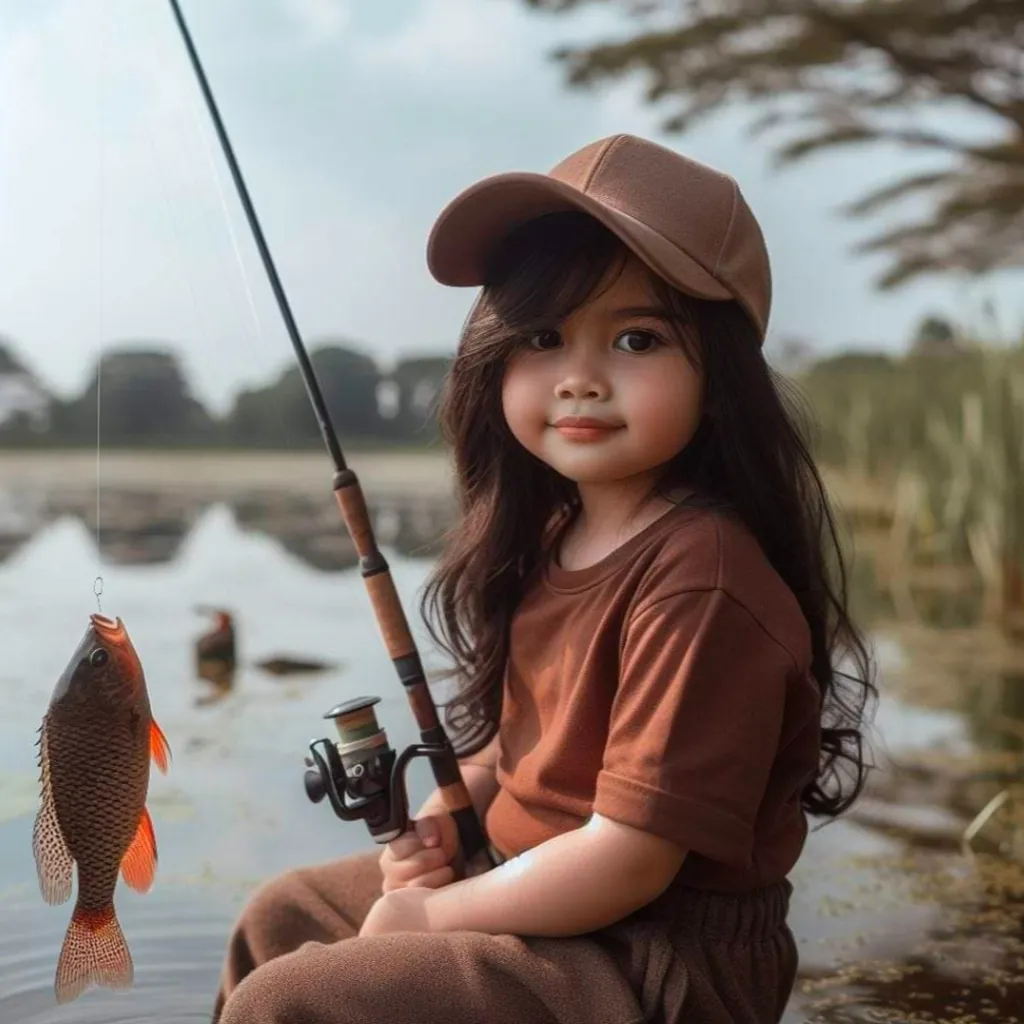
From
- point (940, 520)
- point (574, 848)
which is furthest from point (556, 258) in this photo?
point (940, 520)

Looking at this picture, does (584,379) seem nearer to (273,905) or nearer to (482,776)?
(482,776)

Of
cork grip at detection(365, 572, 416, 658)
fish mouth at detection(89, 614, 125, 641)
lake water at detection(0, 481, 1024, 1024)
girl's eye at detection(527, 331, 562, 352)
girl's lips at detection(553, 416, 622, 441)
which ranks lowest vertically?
lake water at detection(0, 481, 1024, 1024)

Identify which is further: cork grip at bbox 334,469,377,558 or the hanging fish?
cork grip at bbox 334,469,377,558

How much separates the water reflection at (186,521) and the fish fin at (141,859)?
224 cm

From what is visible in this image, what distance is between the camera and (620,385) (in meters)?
1.31

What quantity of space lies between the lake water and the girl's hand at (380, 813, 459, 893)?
0.35m

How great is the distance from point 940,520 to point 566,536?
170 inches

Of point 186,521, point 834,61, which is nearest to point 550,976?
point 186,521

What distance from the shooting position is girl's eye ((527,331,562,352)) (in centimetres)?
135

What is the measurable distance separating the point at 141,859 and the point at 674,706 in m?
0.46

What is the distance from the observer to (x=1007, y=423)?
14.4 ft

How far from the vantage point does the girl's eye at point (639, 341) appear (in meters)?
1.31

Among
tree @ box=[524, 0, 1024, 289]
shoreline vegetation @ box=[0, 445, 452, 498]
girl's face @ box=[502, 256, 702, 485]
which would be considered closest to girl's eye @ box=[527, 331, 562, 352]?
girl's face @ box=[502, 256, 702, 485]

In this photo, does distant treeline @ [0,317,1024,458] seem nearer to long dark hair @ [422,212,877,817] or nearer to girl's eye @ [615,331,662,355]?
long dark hair @ [422,212,877,817]
